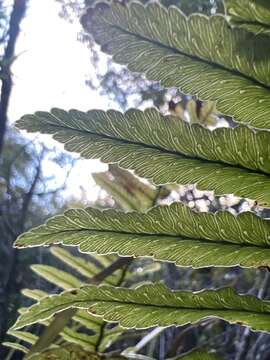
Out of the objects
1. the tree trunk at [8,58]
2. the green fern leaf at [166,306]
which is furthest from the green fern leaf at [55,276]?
the tree trunk at [8,58]

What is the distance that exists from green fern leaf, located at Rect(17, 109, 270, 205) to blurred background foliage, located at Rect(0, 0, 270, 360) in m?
0.05

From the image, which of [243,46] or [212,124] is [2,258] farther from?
[243,46]

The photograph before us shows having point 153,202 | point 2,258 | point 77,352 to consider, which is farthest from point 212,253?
point 2,258

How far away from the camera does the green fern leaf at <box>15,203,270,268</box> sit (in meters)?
0.43

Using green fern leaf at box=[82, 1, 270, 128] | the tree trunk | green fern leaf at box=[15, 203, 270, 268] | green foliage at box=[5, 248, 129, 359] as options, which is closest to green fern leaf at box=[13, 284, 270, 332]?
green fern leaf at box=[15, 203, 270, 268]

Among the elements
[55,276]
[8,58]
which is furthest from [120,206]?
[8,58]

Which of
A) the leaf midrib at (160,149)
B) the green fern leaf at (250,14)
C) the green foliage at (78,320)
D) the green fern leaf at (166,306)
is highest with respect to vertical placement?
the green fern leaf at (250,14)

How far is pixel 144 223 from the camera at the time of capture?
0.43 meters

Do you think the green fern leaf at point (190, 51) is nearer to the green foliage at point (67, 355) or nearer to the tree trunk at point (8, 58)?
the green foliage at point (67, 355)

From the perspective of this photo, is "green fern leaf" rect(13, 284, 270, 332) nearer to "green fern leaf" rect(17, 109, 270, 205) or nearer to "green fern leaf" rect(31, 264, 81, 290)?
"green fern leaf" rect(17, 109, 270, 205)

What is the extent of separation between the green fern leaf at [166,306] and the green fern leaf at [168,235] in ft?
0.09

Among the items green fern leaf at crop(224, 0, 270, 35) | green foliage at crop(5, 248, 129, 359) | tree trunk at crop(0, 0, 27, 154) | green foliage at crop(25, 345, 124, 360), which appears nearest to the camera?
green fern leaf at crop(224, 0, 270, 35)

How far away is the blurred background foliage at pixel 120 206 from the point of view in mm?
849

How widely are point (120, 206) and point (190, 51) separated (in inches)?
20.6
